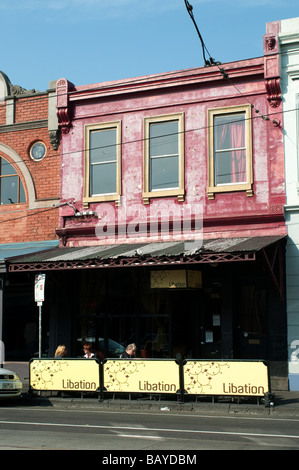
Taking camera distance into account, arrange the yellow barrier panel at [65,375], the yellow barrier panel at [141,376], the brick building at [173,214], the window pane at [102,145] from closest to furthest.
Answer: the yellow barrier panel at [141,376] → the yellow barrier panel at [65,375] → the brick building at [173,214] → the window pane at [102,145]

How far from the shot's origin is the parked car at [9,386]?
1459 centimetres

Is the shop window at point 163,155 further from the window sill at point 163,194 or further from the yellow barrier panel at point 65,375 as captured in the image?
the yellow barrier panel at point 65,375

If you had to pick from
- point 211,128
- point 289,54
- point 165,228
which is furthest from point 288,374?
point 289,54

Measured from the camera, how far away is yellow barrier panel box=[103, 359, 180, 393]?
14.2 meters

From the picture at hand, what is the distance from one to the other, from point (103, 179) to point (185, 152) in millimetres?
2770

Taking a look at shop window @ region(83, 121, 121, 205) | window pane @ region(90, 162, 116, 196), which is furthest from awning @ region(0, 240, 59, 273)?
window pane @ region(90, 162, 116, 196)

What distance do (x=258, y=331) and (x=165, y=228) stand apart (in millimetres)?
3899

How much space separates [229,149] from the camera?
18.0 meters

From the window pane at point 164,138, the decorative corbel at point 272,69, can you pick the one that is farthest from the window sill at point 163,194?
the decorative corbel at point 272,69

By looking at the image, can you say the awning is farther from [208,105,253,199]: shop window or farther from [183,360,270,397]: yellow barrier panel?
[183,360,270,397]: yellow barrier panel

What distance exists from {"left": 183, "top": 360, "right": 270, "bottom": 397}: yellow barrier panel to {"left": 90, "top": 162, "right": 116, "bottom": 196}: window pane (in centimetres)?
726

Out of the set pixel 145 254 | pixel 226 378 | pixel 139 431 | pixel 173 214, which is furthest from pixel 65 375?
pixel 173 214

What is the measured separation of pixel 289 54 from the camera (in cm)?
1748
